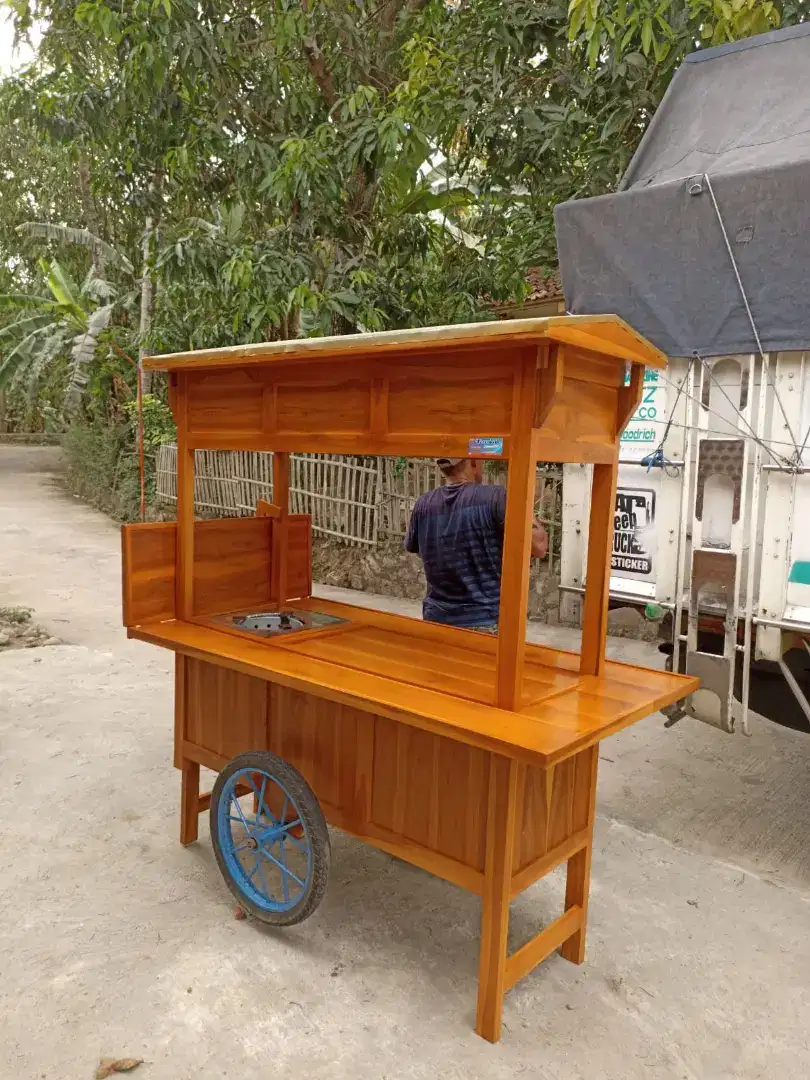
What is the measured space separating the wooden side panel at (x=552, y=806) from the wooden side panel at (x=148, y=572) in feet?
6.00

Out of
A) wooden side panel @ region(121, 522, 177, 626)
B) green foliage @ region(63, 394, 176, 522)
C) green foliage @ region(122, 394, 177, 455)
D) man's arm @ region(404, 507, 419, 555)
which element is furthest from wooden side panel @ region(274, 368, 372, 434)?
green foliage @ region(122, 394, 177, 455)

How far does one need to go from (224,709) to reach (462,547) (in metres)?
1.43

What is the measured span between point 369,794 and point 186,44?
746 cm

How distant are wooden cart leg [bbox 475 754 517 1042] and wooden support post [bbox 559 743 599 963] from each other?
0.55 metres

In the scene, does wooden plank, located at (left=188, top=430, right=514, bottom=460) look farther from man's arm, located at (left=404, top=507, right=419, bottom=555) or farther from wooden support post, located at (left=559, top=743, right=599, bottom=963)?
wooden support post, located at (left=559, top=743, right=599, bottom=963)

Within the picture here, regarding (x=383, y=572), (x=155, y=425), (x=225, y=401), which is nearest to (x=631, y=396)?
(x=225, y=401)

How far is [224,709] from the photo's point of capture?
3.75 meters

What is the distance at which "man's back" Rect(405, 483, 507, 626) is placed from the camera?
421cm

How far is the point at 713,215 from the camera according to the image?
3.75m

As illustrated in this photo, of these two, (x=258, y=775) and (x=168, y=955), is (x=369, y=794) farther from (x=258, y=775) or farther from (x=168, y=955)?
(x=168, y=955)

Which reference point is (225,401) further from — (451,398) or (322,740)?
(322,740)

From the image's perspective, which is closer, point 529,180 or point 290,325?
point 529,180

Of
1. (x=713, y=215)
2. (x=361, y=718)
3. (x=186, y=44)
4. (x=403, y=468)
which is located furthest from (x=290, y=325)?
(x=361, y=718)

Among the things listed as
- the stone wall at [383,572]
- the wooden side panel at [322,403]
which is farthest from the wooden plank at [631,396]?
the stone wall at [383,572]
